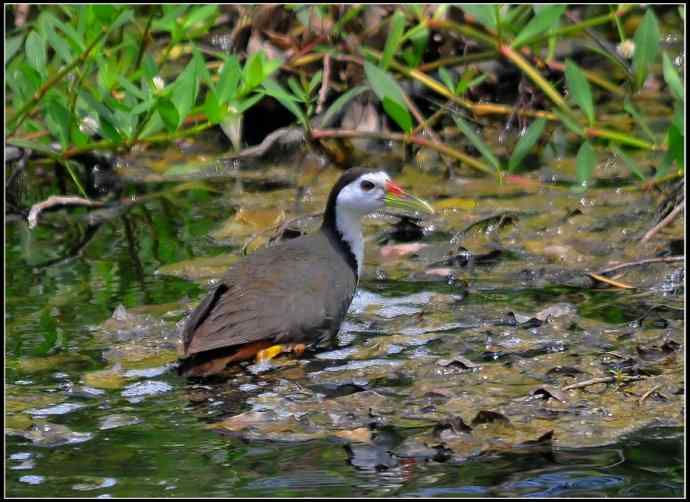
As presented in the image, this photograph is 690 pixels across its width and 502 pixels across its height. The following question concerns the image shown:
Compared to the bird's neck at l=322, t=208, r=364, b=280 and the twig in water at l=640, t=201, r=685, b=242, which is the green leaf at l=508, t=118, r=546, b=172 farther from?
the bird's neck at l=322, t=208, r=364, b=280

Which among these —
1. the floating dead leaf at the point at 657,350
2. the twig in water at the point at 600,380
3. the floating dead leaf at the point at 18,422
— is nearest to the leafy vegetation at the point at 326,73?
the floating dead leaf at the point at 657,350

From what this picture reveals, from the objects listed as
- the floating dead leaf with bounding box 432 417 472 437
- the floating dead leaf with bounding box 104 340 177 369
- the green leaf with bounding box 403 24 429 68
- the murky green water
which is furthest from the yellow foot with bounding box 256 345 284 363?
the green leaf with bounding box 403 24 429 68

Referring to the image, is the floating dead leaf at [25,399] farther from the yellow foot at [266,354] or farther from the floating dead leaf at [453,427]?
the floating dead leaf at [453,427]

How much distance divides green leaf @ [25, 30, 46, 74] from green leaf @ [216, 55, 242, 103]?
86 cm

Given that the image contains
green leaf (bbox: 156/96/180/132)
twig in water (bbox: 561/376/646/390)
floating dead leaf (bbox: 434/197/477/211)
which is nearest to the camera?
twig in water (bbox: 561/376/646/390)

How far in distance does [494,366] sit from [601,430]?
711 millimetres

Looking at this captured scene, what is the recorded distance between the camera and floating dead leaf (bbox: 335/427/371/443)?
14.4ft

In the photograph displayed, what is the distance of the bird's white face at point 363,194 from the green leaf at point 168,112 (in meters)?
0.80

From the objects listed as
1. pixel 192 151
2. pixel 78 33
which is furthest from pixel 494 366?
pixel 192 151

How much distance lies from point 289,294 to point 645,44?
194 cm

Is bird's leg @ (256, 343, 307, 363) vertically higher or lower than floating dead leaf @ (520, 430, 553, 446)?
higher

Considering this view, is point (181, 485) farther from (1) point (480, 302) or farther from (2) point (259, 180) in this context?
(2) point (259, 180)

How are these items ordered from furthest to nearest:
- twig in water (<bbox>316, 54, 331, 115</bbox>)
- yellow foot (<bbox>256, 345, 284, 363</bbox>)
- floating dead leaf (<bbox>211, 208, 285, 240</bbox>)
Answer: twig in water (<bbox>316, 54, 331, 115</bbox>)
floating dead leaf (<bbox>211, 208, 285, 240</bbox>)
yellow foot (<bbox>256, 345, 284, 363</bbox>)

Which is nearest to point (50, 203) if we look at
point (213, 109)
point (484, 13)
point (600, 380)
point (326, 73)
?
point (213, 109)
